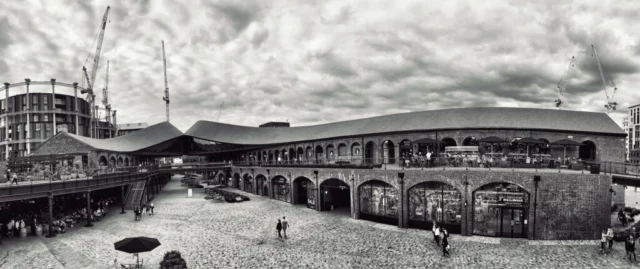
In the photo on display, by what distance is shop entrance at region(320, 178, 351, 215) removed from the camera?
30.2 meters

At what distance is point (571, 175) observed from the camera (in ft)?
65.2

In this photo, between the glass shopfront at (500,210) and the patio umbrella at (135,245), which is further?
the glass shopfront at (500,210)

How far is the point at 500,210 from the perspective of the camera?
70.6 ft

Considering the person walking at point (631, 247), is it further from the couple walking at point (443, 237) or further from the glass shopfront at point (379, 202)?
the glass shopfront at point (379, 202)

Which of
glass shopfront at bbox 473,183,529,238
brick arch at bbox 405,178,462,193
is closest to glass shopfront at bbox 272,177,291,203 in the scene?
brick arch at bbox 405,178,462,193

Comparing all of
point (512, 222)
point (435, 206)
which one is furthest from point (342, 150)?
point (512, 222)

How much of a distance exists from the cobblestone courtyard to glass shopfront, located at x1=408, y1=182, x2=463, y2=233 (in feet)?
4.44

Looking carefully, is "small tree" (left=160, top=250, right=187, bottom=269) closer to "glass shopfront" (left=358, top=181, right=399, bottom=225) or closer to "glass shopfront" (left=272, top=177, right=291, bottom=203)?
"glass shopfront" (left=358, top=181, right=399, bottom=225)

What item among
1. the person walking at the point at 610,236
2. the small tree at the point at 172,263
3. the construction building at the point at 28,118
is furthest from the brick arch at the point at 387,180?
the construction building at the point at 28,118

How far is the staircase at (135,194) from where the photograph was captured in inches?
1318

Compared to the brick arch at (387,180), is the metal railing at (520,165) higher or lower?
higher

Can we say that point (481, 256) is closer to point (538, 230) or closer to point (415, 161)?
point (538, 230)

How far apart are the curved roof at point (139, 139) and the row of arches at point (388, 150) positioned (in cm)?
1883

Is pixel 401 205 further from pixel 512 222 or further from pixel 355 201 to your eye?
pixel 512 222
